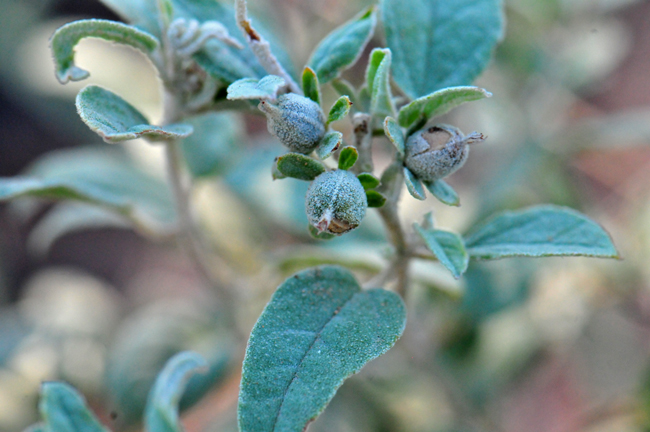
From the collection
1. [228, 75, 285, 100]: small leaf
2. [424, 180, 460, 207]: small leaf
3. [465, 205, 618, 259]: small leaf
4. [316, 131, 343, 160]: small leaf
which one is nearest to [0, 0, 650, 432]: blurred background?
[465, 205, 618, 259]: small leaf

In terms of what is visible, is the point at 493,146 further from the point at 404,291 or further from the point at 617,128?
the point at 404,291

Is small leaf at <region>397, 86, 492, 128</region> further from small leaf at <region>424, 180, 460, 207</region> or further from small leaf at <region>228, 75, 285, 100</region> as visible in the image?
small leaf at <region>228, 75, 285, 100</region>

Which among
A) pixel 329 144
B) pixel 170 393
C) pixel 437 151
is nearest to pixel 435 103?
pixel 437 151

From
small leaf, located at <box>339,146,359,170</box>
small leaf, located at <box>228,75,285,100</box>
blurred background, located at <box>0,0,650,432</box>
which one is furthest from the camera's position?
blurred background, located at <box>0,0,650,432</box>

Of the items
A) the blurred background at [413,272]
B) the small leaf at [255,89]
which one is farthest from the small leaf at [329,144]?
the blurred background at [413,272]

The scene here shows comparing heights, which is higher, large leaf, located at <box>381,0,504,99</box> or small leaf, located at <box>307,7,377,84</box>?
small leaf, located at <box>307,7,377,84</box>
